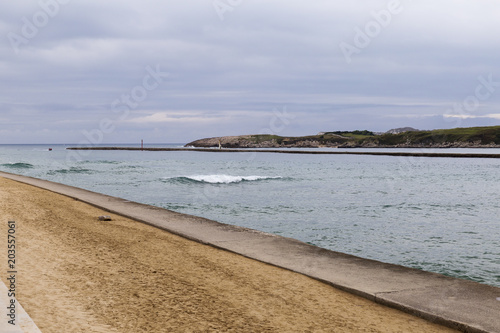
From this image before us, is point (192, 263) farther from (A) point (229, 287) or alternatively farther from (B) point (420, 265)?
(B) point (420, 265)

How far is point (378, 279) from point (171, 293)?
305cm

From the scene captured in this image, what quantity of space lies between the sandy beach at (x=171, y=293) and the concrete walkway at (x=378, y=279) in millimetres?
189

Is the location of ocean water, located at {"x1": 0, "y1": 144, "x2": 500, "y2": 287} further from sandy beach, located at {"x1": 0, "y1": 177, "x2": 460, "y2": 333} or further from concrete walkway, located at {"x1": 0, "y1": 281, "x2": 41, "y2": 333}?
concrete walkway, located at {"x1": 0, "y1": 281, "x2": 41, "y2": 333}

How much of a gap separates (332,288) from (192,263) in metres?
2.46

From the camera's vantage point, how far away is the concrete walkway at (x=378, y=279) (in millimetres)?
5047

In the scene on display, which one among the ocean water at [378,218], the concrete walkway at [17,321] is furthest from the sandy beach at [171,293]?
the ocean water at [378,218]

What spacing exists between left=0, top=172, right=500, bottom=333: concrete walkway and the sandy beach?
0.19 meters

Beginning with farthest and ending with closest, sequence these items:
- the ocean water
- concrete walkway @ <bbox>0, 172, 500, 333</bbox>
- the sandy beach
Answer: the ocean water
concrete walkway @ <bbox>0, 172, 500, 333</bbox>
the sandy beach

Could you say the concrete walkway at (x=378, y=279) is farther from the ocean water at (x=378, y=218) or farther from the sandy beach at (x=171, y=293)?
the ocean water at (x=378, y=218)

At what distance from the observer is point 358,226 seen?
14289 mm

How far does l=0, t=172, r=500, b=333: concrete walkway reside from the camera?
505 centimetres

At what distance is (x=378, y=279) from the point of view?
258 inches

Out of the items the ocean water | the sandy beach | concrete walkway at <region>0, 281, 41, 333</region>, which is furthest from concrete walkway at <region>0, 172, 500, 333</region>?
concrete walkway at <region>0, 281, 41, 333</region>

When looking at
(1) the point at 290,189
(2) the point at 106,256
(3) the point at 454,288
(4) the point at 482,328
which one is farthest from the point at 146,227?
(1) the point at 290,189
